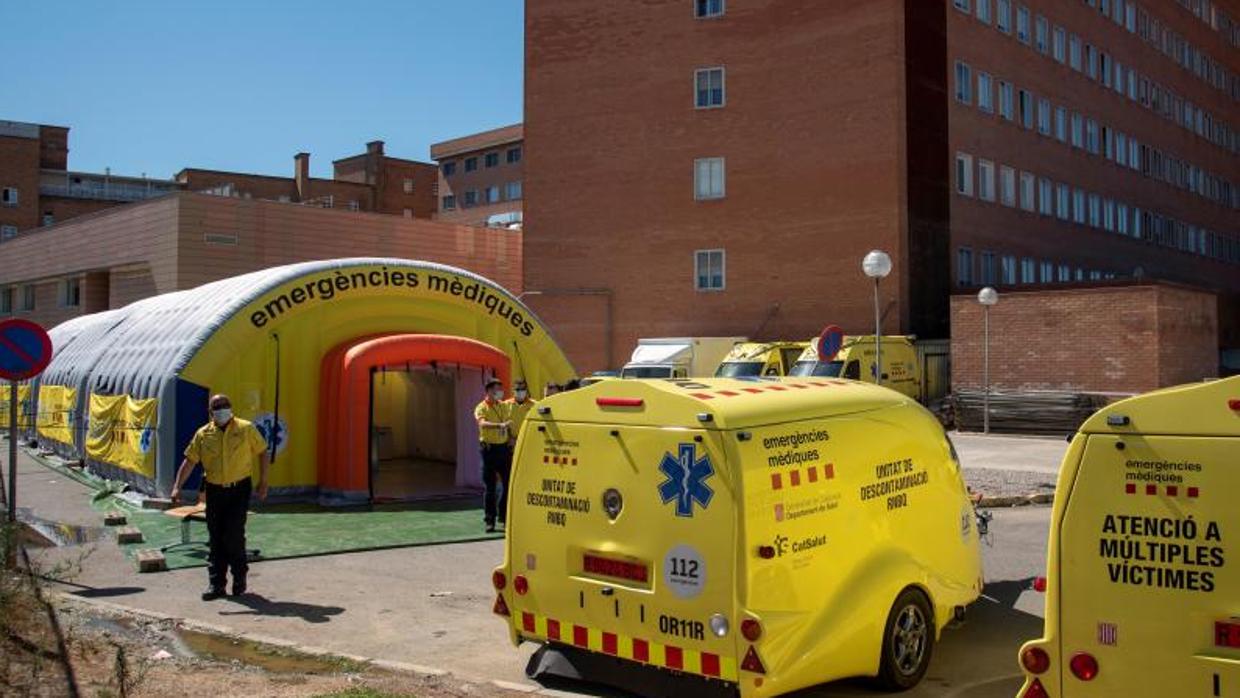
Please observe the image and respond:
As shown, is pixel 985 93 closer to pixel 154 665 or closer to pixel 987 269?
pixel 987 269

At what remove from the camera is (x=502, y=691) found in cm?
691

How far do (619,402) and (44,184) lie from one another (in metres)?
82.7

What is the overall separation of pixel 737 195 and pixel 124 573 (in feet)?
100

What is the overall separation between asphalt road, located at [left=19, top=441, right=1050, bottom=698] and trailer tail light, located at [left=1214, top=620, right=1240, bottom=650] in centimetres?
285

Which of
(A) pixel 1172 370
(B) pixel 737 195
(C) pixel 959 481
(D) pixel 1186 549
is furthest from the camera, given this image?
(B) pixel 737 195

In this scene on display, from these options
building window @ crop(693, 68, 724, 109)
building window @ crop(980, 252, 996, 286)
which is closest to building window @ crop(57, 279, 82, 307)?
building window @ crop(693, 68, 724, 109)

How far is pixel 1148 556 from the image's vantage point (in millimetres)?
4391

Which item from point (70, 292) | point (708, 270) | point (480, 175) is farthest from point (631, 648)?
point (480, 175)

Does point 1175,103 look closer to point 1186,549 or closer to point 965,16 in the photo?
point 965,16

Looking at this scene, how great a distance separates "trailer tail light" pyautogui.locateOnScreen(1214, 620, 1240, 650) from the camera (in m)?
4.16

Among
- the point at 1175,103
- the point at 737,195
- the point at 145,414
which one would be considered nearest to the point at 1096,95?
the point at 1175,103

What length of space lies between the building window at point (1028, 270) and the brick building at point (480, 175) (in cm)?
4117

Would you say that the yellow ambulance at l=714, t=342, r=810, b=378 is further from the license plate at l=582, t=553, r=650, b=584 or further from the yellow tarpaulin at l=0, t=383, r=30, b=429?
the license plate at l=582, t=553, r=650, b=584

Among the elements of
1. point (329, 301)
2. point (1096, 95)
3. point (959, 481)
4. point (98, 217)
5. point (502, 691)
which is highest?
point (1096, 95)
